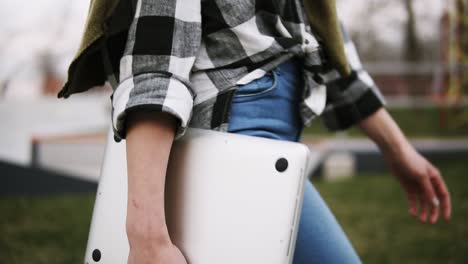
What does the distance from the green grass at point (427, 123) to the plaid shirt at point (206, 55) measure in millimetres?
6169

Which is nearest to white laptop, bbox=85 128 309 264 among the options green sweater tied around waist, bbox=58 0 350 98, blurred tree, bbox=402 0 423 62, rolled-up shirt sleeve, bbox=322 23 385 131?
green sweater tied around waist, bbox=58 0 350 98

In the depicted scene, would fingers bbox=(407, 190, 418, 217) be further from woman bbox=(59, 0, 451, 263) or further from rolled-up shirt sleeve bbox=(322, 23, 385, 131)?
woman bbox=(59, 0, 451, 263)

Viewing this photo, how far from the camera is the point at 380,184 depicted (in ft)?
13.8

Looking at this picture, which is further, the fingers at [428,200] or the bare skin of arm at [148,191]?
the fingers at [428,200]

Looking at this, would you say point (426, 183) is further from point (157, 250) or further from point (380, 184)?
point (380, 184)

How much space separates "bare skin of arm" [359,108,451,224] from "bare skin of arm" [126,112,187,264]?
543mm

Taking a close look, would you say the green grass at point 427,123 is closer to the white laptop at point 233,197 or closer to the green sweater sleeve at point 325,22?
the green sweater sleeve at point 325,22

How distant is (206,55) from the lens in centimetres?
70

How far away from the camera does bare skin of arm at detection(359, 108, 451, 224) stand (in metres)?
1.01

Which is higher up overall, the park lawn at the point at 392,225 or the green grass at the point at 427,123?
the park lawn at the point at 392,225

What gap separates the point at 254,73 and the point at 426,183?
1.70 ft

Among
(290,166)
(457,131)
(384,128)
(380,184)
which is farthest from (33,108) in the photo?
(457,131)

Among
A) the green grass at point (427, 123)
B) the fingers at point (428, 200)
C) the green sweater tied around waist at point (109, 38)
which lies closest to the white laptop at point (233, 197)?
the green sweater tied around waist at point (109, 38)

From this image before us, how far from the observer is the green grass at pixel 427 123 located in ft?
21.4
